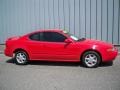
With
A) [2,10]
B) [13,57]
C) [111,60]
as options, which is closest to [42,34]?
[13,57]

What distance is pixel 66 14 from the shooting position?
628 inches

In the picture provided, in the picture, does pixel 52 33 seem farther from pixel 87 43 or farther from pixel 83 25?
pixel 83 25

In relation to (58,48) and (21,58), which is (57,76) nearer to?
(58,48)

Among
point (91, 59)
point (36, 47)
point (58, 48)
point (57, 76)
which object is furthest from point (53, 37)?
point (57, 76)

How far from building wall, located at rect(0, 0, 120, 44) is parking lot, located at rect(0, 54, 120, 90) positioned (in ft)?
7.84

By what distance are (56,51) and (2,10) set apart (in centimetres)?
489

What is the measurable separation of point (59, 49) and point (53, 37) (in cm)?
59

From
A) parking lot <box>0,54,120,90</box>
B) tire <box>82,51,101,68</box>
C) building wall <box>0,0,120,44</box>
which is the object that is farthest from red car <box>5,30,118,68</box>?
building wall <box>0,0,120,44</box>

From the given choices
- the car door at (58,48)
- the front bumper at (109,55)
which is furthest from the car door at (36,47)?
the front bumper at (109,55)

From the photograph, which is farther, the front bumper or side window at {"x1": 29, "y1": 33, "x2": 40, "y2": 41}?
side window at {"x1": 29, "y1": 33, "x2": 40, "y2": 41}

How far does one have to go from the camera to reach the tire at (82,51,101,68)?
41.0 feet

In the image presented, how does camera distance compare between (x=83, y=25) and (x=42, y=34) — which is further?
(x=83, y=25)

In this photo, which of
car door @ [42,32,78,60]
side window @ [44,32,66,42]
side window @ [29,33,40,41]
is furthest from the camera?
side window @ [29,33,40,41]

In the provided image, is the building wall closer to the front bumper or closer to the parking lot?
the parking lot
